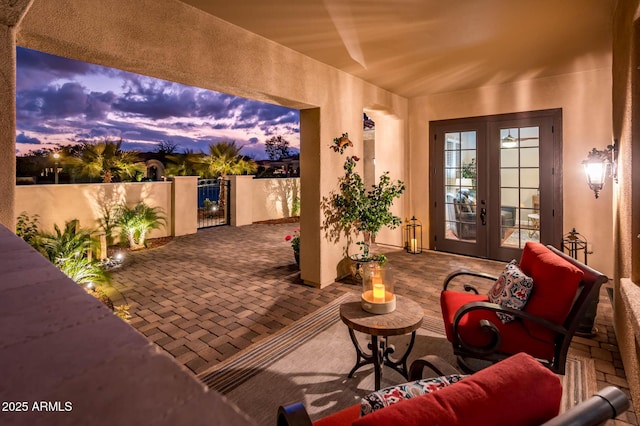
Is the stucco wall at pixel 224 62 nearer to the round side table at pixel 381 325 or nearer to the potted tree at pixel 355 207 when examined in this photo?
the potted tree at pixel 355 207

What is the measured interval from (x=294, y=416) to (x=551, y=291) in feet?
6.28

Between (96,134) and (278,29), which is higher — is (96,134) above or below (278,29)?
above

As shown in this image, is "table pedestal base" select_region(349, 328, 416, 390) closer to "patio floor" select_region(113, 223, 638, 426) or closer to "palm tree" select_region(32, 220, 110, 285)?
"patio floor" select_region(113, 223, 638, 426)

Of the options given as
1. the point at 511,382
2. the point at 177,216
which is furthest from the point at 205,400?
the point at 177,216

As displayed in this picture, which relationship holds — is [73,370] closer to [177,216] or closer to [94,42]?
[94,42]

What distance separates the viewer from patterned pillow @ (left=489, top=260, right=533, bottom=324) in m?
2.35

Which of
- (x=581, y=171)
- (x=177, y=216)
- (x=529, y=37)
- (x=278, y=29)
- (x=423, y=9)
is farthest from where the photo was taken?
(x=177, y=216)

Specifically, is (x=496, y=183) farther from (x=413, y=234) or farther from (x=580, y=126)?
(x=413, y=234)

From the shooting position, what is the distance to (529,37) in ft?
12.4

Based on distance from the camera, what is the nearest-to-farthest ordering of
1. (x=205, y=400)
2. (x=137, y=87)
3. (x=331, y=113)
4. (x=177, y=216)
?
(x=205, y=400) < (x=331, y=113) < (x=177, y=216) < (x=137, y=87)

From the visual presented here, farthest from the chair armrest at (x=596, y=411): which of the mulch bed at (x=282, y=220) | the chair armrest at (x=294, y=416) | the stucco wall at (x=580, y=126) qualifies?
the mulch bed at (x=282, y=220)

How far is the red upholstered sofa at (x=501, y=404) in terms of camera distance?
0.80 m

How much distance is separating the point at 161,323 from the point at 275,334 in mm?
1229

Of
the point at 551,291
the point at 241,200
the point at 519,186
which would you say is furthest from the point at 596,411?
the point at 241,200
